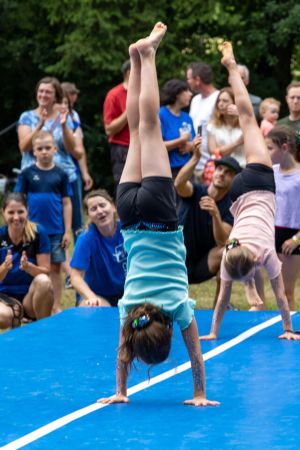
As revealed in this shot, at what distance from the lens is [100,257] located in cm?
819

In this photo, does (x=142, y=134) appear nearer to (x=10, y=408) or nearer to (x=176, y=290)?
(x=176, y=290)

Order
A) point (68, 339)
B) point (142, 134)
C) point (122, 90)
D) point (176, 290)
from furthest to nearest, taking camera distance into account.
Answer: point (122, 90) < point (68, 339) < point (142, 134) < point (176, 290)

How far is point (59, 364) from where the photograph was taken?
6.37 m

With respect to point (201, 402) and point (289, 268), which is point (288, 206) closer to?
point (289, 268)

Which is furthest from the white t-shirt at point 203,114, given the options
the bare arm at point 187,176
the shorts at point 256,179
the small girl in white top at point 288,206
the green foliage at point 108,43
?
the green foliage at point 108,43

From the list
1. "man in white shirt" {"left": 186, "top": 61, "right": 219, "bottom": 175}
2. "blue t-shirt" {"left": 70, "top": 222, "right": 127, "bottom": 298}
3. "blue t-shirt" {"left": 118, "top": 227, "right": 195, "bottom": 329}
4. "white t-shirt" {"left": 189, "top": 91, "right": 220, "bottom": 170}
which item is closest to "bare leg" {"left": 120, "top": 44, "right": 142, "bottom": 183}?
"blue t-shirt" {"left": 118, "top": 227, "right": 195, "bottom": 329}

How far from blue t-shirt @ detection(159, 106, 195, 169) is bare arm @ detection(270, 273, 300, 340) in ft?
12.3

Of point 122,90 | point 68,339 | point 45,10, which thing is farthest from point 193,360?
point 45,10

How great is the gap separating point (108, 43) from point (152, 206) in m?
15.1

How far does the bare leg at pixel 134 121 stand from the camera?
5.50 metres

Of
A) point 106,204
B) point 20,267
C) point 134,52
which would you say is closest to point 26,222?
point 20,267

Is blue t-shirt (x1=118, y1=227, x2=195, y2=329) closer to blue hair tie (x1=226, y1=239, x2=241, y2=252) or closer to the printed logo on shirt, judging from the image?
blue hair tie (x1=226, y1=239, x2=241, y2=252)

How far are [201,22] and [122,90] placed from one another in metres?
9.81

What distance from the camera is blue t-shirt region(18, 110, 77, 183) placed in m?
10.4
